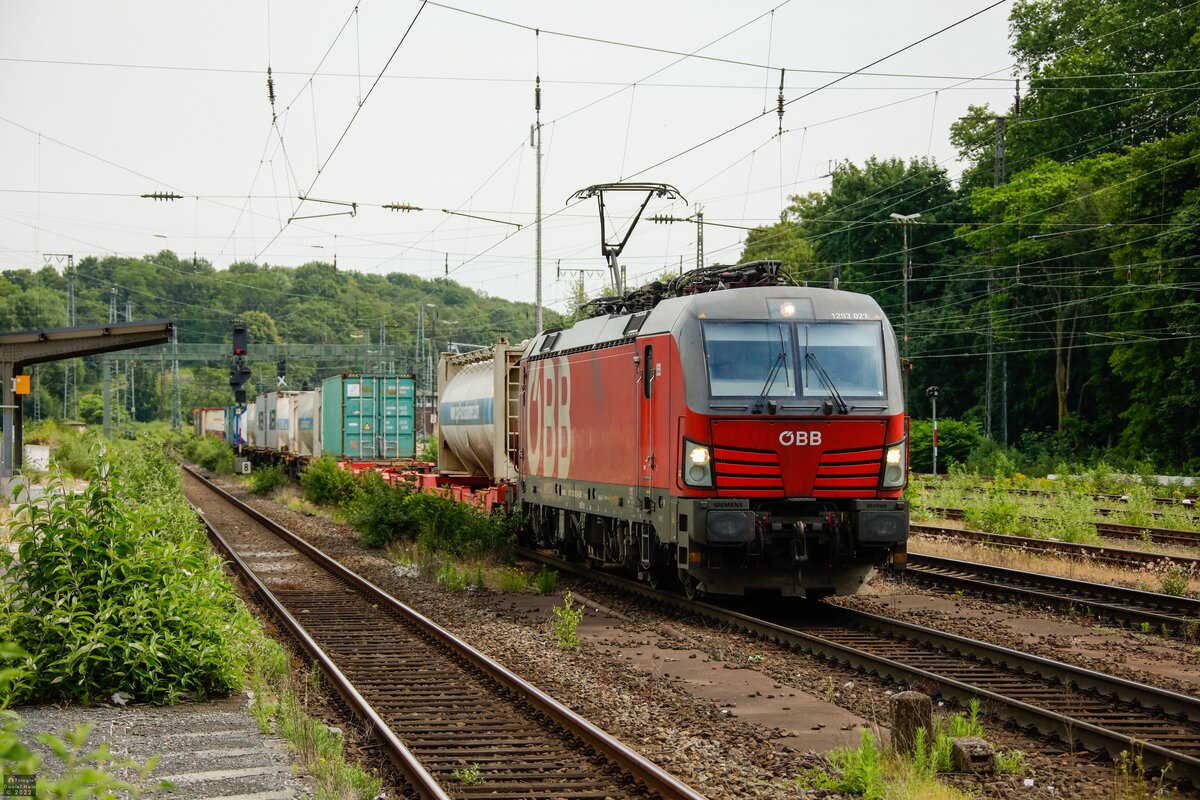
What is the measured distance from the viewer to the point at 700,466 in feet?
44.5

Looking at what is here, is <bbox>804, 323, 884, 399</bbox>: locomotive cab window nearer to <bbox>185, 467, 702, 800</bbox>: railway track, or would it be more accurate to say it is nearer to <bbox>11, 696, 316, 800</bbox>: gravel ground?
<bbox>185, 467, 702, 800</bbox>: railway track

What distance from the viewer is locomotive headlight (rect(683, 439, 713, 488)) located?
1355cm

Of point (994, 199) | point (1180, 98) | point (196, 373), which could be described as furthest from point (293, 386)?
point (1180, 98)

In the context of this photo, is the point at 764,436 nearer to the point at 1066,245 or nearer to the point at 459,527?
the point at 459,527

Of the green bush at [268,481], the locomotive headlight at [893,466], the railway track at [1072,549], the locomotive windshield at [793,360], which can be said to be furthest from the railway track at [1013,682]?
the green bush at [268,481]

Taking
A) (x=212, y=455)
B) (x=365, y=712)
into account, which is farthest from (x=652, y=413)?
(x=212, y=455)

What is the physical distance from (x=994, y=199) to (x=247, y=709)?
48.7 metres

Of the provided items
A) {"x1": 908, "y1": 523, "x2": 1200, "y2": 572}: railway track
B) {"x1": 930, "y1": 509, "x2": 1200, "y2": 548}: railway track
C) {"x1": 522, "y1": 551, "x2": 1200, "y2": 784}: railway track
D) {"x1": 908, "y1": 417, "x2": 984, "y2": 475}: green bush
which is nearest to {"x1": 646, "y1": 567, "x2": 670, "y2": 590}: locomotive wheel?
{"x1": 522, "y1": 551, "x2": 1200, "y2": 784}: railway track

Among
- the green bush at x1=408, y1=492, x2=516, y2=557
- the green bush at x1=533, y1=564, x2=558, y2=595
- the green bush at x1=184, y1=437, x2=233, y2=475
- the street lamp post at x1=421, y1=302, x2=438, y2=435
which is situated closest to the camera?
the green bush at x1=533, y1=564, x2=558, y2=595

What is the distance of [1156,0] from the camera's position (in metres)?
51.1

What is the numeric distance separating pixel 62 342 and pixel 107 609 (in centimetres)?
1849

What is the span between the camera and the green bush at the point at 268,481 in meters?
45.8

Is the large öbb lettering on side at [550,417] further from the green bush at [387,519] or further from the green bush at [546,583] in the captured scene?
the green bush at [387,519]

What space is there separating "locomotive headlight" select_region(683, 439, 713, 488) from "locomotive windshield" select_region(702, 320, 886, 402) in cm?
63
